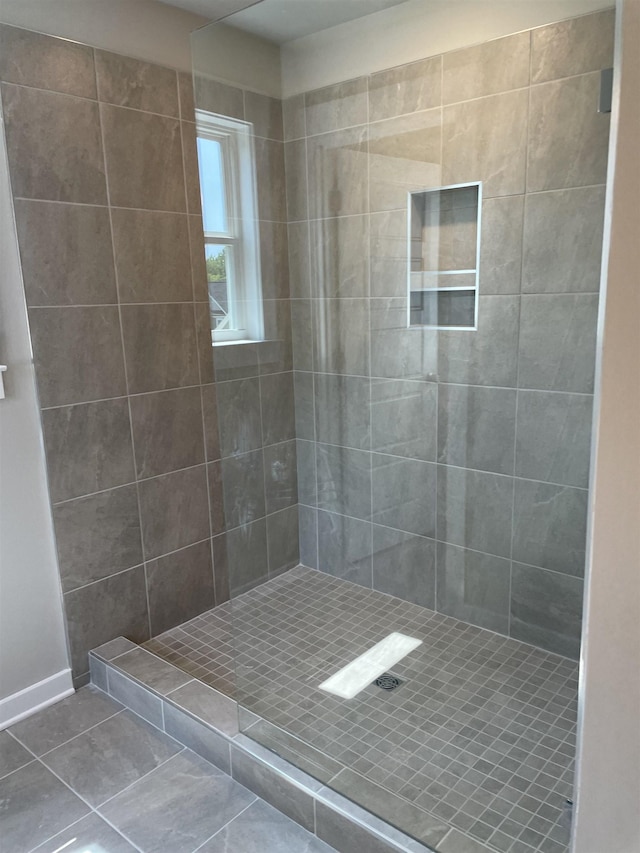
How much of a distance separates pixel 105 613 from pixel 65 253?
1.32m

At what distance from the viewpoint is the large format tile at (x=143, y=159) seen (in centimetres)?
216

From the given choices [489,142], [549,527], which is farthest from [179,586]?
[489,142]

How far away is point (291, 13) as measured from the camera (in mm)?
2088

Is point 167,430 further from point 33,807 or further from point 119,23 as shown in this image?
point 119,23

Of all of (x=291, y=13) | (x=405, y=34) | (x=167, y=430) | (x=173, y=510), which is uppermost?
(x=291, y=13)

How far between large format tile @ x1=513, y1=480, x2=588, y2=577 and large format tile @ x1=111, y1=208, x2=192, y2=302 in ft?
4.94

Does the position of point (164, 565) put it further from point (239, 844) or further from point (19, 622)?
point (239, 844)

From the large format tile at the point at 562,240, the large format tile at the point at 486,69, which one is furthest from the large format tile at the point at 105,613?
the large format tile at the point at 486,69

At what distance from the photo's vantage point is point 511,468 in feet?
7.03

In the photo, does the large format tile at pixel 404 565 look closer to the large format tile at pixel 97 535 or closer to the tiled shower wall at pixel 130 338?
the tiled shower wall at pixel 130 338

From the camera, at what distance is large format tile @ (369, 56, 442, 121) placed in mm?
2051

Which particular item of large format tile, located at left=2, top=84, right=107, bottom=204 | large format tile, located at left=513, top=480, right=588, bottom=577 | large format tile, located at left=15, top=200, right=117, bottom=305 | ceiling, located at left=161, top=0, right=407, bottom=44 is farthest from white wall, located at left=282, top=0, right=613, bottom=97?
large format tile, located at left=513, top=480, right=588, bottom=577

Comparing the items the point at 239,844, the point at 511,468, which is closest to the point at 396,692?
the point at 239,844

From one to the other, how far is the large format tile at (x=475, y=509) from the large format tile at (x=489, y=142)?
3.25 ft
